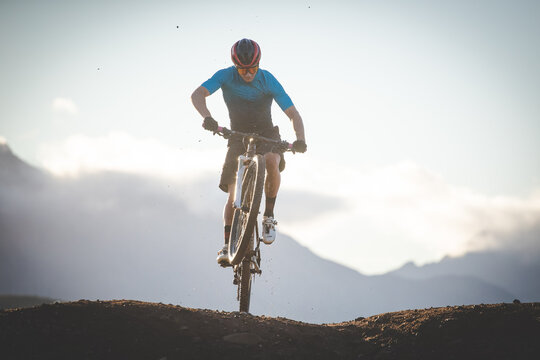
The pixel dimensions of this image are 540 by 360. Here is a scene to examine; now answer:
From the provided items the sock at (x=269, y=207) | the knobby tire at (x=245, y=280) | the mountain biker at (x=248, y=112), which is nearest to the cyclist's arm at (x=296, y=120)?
the mountain biker at (x=248, y=112)

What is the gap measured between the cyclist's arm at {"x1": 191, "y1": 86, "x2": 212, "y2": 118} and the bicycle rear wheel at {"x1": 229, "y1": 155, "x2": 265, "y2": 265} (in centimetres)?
125

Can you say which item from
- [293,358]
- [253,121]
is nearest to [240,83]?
[253,121]

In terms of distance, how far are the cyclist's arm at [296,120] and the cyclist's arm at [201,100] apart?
1.51 m

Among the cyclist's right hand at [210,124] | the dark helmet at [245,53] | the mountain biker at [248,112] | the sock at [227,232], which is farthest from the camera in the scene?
the sock at [227,232]

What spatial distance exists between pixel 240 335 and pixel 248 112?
397 cm

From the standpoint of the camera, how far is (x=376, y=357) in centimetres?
569

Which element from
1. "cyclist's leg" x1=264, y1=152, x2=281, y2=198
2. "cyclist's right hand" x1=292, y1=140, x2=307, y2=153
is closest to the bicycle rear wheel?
"cyclist's leg" x1=264, y1=152, x2=281, y2=198

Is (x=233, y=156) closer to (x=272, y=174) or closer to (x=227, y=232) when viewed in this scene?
(x=272, y=174)

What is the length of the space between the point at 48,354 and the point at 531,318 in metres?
6.27

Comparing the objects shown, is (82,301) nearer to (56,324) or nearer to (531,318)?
(56,324)

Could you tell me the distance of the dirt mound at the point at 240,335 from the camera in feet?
17.3

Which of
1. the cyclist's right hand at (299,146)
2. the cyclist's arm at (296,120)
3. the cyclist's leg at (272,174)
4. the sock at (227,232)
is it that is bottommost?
the sock at (227,232)

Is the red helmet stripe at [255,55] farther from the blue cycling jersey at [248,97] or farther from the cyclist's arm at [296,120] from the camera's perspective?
the cyclist's arm at [296,120]

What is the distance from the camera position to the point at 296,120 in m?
8.34
